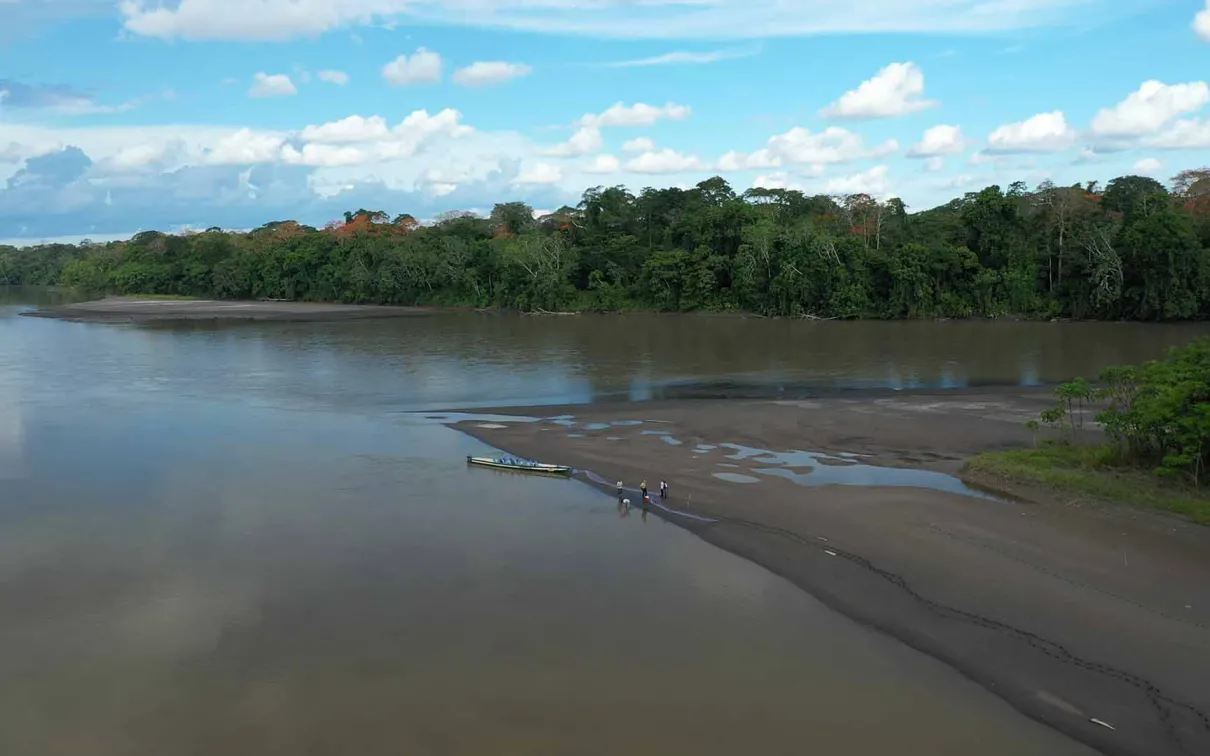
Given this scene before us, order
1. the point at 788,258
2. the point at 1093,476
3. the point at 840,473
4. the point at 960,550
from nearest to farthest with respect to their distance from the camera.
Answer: the point at 960,550 → the point at 1093,476 → the point at 840,473 → the point at 788,258

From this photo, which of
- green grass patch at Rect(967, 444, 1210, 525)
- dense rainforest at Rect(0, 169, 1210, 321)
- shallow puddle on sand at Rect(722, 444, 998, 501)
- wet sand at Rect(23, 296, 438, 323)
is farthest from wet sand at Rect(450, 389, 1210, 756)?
wet sand at Rect(23, 296, 438, 323)

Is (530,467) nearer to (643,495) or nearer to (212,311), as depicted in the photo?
(643,495)

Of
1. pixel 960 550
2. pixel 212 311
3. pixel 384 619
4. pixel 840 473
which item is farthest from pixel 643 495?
pixel 212 311

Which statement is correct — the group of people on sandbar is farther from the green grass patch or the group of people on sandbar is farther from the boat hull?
the green grass patch

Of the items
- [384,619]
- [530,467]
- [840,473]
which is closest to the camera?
[384,619]

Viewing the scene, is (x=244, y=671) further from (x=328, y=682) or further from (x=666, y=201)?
(x=666, y=201)

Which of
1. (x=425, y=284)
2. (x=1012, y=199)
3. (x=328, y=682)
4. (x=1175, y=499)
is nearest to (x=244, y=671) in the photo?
(x=328, y=682)
